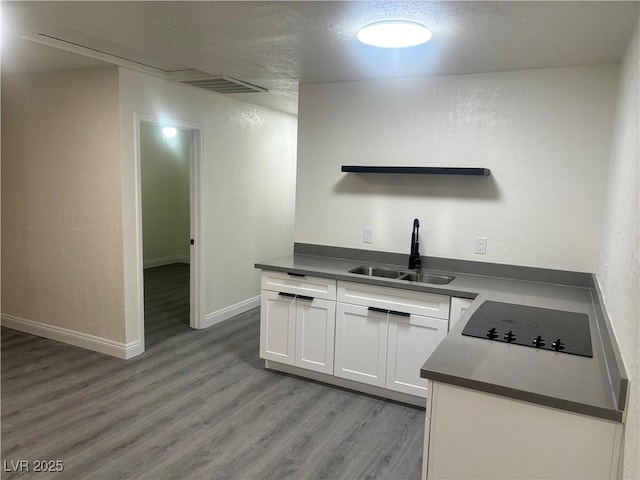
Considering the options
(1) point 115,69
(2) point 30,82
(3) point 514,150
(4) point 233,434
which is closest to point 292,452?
(4) point 233,434

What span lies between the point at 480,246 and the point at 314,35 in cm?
180

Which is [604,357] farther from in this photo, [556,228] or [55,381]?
[55,381]

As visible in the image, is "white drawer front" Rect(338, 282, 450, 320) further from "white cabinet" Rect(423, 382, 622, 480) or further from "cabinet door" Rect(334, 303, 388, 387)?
"white cabinet" Rect(423, 382, 622, 480)

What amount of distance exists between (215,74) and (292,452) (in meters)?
2.70

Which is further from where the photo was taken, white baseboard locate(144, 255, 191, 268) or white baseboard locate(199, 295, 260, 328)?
white baseboard locate(144, 255, 191, 268)

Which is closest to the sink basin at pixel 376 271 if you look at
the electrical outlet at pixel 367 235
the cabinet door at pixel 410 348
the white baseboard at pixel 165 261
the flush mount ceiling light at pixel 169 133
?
the electrical outlet at pixel 367 235

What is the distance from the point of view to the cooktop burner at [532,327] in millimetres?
1890

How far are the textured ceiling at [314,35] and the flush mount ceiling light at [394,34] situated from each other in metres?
0.05

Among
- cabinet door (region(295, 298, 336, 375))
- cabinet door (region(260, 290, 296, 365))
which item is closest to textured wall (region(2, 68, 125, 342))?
cabinet door (region(260, 290, 296, 365))

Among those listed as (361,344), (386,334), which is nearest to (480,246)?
(386,334)

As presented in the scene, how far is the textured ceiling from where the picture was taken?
1996mm

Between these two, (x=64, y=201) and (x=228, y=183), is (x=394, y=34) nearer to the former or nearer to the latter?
(x=228, y=183)

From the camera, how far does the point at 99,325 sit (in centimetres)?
388

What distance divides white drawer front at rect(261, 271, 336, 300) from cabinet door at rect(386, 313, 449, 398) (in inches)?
19.1
